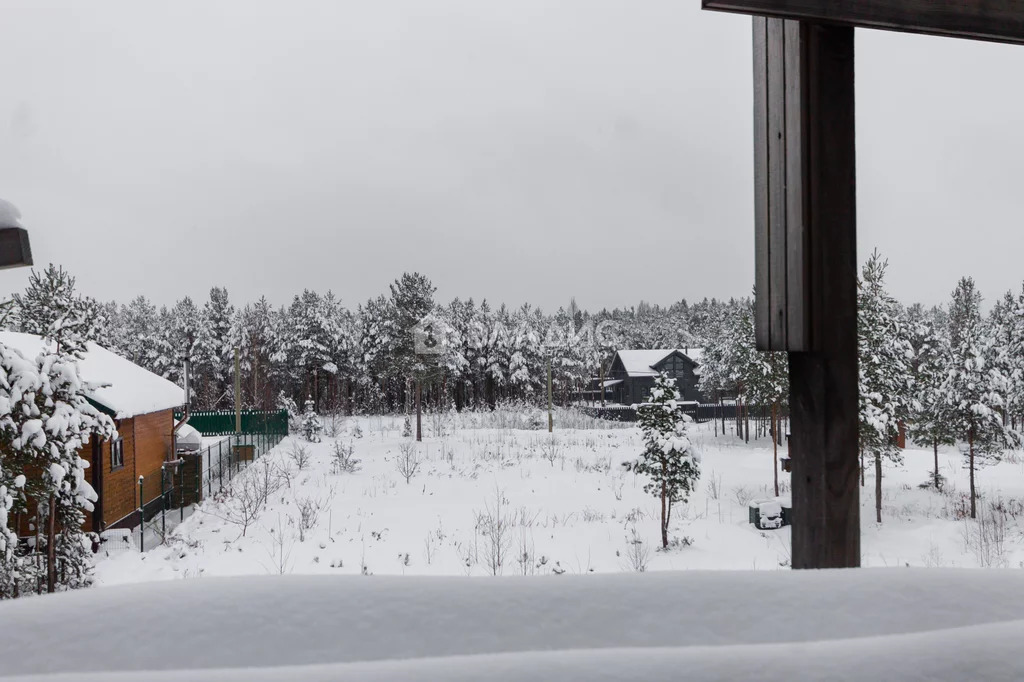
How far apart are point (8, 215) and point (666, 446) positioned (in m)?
12.6

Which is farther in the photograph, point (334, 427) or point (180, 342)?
point (180, 342)

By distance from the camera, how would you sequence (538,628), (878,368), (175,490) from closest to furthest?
(538,628)
(175,490)
(878,368)

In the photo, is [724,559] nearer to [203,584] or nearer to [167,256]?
[203,584]

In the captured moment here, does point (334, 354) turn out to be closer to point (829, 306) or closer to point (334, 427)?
point (334, 427)

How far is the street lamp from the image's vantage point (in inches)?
58.4

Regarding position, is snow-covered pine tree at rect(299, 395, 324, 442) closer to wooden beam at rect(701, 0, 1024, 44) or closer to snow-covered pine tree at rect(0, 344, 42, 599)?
snow-covered pine tree at rect(0, 344, 42, 599)

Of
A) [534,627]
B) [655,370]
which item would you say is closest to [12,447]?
[534,627]

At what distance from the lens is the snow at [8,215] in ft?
4.87

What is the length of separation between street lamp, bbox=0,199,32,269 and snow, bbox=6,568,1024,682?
113cm

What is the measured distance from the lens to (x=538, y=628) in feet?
2.22

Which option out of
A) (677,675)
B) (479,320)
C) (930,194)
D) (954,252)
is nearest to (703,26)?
(930,194)

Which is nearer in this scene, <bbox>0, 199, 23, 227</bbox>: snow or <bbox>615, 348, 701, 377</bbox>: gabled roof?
<bbox>0, 199, 23, 227</bbox>: snow

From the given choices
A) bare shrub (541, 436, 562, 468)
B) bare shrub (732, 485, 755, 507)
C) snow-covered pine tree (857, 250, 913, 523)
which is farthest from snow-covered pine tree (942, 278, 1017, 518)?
bare shrub (541, 436, 562, 468)

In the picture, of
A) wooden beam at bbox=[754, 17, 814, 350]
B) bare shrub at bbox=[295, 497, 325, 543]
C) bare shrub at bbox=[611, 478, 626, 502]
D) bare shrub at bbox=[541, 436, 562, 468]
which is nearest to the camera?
wooden beam at bbox=[754, 17, 814, 350]
